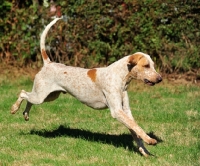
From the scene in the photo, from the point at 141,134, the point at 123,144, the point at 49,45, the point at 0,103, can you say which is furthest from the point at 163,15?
the point at 141,134

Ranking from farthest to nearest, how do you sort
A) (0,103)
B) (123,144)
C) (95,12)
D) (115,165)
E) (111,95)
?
1. (95,12)
2. (0,103)
3. (123,144)
4. (111,95)
5. (115,165)

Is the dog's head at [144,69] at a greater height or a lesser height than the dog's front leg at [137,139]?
greater

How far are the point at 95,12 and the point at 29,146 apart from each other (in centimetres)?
464

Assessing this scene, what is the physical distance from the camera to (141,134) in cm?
530

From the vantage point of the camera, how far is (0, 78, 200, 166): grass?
5.46m

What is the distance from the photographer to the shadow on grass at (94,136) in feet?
20.3

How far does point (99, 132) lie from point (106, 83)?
118 centimetres

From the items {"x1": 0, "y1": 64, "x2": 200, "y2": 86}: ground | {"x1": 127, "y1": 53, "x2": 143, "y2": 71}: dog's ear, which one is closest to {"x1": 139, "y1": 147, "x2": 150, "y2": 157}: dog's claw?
{"x1": 127, "y1": 53, "x2": 143, "y2": 71}: dog's ear

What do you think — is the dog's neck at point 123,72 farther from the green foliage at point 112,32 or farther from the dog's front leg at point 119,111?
the green foliage at point 112,32

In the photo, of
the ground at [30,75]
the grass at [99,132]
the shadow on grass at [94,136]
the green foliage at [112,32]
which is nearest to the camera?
the grass at [99,132]

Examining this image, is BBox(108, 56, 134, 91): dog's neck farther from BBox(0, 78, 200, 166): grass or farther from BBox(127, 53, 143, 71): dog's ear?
BBox(0, 78, 200, 166): grass

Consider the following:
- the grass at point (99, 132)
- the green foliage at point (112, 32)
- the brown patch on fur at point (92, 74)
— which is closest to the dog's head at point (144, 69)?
the brown patch on fur at point (92, 74)

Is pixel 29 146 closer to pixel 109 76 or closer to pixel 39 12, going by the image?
pixel 109 76

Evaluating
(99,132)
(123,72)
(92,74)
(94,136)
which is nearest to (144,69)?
(123,72)
